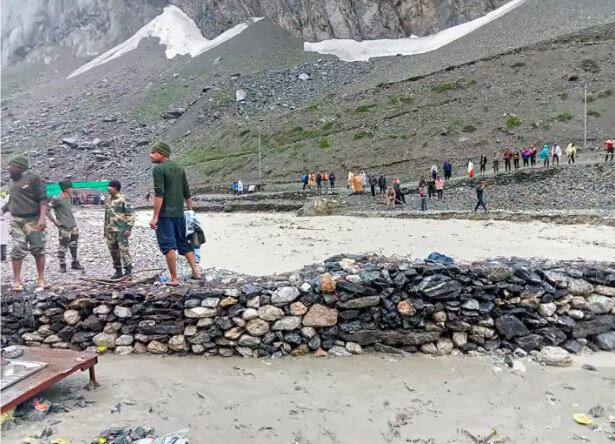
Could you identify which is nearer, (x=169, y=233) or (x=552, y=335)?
(x=552, y=335)

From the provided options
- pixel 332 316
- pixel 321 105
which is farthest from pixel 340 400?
pixel 321 105

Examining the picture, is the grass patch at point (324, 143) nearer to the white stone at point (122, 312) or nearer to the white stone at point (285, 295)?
the white stone at point (285, 295)

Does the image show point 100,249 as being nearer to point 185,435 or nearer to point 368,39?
point 185,435

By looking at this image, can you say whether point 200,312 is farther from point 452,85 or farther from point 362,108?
point 452,85

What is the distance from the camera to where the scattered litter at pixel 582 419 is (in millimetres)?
4598

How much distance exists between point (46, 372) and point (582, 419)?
5424 millimetres

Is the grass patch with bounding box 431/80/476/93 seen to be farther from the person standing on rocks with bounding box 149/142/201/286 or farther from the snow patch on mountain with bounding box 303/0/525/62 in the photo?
the person standing on rocks with bounding box 149/142/201/286

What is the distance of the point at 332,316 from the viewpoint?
19.8ft

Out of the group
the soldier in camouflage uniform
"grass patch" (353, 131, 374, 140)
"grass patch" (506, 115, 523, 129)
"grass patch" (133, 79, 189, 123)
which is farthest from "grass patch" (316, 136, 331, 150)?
the soldier in camouflage uniform

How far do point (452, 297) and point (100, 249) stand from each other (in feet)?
36.8

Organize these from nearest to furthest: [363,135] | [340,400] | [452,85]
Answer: [340,400], [363,135], [452,85]

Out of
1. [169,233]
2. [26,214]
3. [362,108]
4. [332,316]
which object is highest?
[362,108]

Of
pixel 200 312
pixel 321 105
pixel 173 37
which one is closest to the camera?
pixel 200 312

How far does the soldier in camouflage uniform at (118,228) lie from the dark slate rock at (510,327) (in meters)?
6.14
